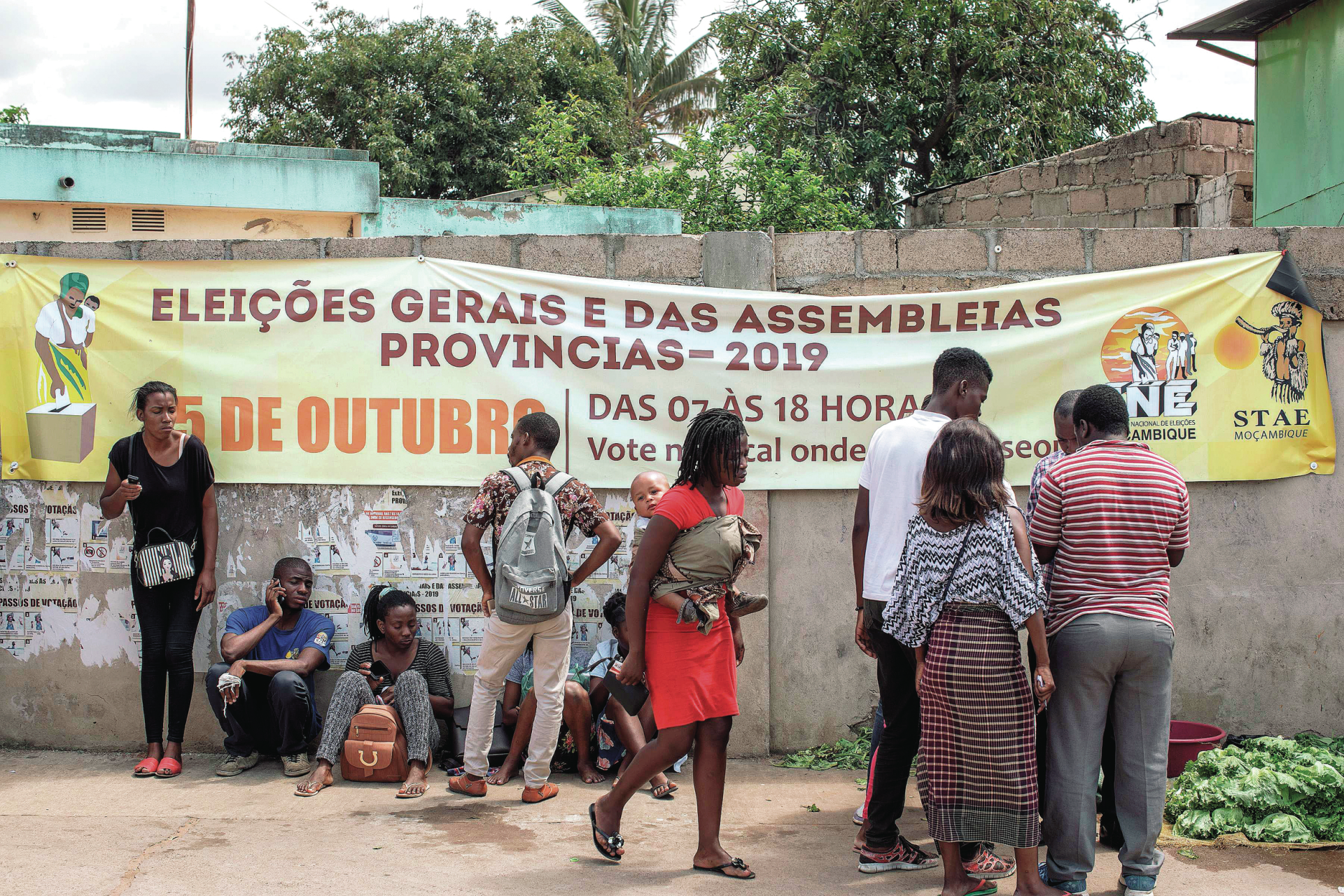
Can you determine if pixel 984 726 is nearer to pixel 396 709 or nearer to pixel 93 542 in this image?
pixel 396 709

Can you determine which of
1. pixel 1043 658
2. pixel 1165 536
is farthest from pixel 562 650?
pixel 1165 536

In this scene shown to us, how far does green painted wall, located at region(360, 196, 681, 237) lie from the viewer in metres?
11.3

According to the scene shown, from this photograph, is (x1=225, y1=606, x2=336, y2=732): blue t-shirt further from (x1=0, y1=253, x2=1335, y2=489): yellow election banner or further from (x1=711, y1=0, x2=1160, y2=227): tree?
(x1=711, y1=0, x2=1160, y2=227): tree

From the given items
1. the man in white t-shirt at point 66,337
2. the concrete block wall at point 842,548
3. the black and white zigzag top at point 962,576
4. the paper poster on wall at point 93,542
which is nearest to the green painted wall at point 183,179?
the man in white t-shirt at point 66,337

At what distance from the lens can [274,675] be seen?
5.03 metres

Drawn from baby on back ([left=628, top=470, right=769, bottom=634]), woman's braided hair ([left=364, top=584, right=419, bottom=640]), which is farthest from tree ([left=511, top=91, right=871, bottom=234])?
woman's braided hair ([left=364, top=584, right=419, bottom=640])

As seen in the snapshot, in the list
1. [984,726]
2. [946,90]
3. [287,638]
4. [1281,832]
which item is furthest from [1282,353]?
[946,90]

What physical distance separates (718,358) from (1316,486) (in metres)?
2.92

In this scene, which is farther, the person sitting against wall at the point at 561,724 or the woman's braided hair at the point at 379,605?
the woman's braided hair at the point at 379,605

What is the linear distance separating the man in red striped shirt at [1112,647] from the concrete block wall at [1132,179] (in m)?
7.26

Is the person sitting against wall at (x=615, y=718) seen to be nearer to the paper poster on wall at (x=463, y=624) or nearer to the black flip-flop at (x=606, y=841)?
the paper poster on wall at (x=463, y=624)

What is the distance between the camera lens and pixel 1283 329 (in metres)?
5.26

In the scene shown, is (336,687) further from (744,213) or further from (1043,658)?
(744,213)

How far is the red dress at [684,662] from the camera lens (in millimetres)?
3740
